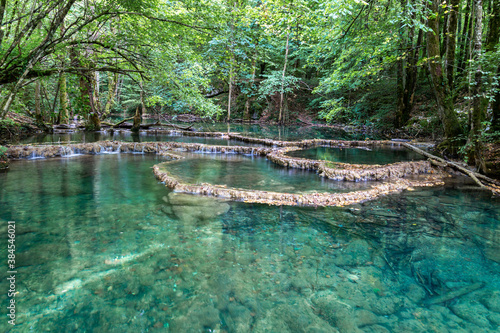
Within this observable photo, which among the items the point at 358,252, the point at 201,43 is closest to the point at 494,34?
the point at 201,43

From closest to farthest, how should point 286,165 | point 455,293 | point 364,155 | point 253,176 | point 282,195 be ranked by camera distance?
point 455,293
point 282,195
point 253,176
point 286,165
point 364,155

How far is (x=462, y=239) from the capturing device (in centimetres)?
396

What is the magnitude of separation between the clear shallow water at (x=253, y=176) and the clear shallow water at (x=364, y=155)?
2.27 meters

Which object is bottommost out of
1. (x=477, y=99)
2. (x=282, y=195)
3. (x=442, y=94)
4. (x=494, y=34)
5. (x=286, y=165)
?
(x=282, y=195)

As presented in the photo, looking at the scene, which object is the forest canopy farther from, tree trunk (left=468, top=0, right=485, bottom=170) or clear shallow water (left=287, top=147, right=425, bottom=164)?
clear shallow water (left=287, top=147, right=425, bottom=164)

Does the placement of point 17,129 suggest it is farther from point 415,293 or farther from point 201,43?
point 415,293

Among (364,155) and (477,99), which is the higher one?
(477,99)

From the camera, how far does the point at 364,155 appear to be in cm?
1098

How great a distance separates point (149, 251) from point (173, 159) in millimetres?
6888

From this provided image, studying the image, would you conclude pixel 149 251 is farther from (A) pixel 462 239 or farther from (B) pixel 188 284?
(A) pixel 462 239

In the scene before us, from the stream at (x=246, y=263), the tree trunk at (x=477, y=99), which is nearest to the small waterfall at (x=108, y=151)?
the stream at (x=246, y=263)

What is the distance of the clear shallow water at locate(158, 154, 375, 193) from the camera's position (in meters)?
6.50

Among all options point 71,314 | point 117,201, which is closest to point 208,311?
point 71,314

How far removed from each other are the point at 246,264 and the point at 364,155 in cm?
936
